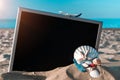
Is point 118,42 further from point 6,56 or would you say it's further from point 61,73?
point 61,73

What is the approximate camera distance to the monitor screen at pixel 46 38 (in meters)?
3.50

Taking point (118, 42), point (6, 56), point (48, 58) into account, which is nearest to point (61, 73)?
point (48, 58)

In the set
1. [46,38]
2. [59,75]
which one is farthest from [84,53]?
[46,38]

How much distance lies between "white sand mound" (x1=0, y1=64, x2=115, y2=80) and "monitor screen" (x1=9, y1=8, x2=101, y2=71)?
0.37 ft

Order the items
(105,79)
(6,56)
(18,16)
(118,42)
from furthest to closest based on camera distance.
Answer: (118,42) < (6,56) < (18,16) < (105,79)

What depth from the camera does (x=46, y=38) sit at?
356cm

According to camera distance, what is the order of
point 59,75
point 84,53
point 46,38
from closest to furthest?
1. point 84,53
2. point 59,75
3. point 46,38

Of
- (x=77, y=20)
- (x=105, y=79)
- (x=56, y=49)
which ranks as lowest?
(x=105, y=79)

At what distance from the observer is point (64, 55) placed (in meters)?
3.64

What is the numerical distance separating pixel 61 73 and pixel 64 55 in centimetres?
37

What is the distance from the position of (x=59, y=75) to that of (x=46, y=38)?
1.35ft

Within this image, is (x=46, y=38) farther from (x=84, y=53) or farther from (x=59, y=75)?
(x=84, y=53)

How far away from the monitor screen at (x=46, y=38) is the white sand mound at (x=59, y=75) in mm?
112

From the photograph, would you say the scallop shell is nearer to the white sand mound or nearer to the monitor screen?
the white sand mound
